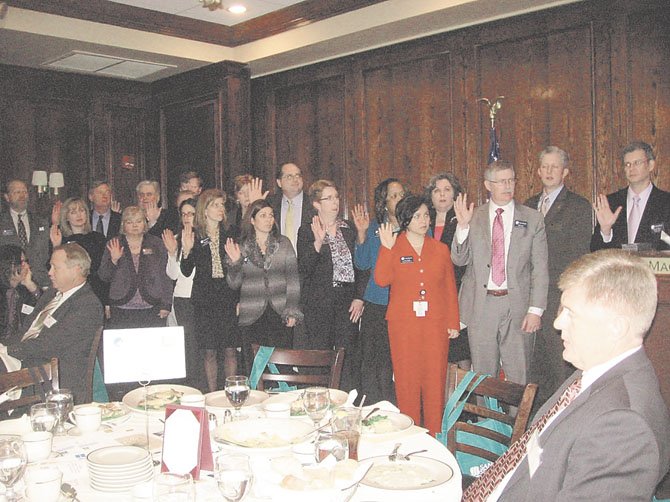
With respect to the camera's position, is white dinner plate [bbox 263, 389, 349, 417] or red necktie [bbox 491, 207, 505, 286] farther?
red necktie [bbox 491, 207, 505, 286]

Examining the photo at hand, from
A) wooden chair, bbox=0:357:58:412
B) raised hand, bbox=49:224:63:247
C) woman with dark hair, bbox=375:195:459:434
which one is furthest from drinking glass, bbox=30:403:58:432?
raised hand, bbox=49:224:63:247

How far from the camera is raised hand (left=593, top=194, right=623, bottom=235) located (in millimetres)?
4523

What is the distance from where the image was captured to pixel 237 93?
24.2 ft

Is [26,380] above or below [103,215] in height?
below

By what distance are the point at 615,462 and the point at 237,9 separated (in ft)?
19.3

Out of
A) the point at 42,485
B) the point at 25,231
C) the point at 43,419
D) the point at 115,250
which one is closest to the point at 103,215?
the point at 25,231

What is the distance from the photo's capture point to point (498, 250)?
4.38m

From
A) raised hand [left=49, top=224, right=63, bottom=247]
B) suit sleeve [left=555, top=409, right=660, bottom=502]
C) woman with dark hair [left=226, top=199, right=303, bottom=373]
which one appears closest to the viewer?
suit sleeve [left=555, top=409, right=660, bottom=502]

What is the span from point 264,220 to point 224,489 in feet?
10.7

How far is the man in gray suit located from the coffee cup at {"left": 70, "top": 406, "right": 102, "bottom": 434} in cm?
264

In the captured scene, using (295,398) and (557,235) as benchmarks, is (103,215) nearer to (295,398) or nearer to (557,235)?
(557,235)

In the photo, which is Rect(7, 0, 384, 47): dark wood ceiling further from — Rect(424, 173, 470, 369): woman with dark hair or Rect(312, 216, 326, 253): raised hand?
Rect(312, 216, 326, 253): raised hand

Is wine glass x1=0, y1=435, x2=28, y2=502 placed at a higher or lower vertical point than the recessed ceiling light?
lower

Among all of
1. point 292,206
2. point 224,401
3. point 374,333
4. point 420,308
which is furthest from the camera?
point 292,206
